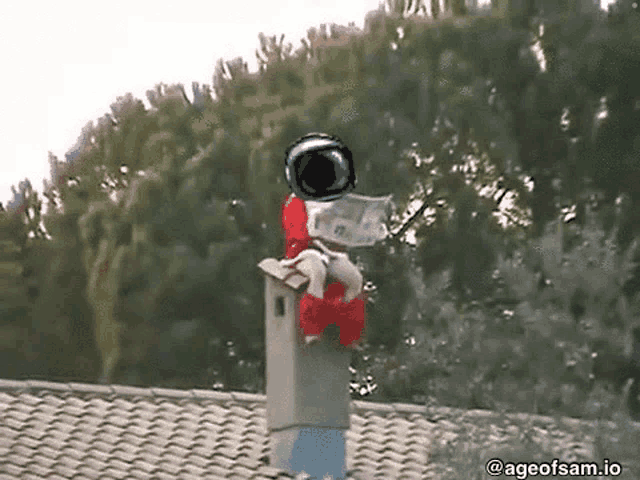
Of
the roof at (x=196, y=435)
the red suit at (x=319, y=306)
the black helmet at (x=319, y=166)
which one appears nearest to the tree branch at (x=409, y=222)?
the roof at (x=196, y=435)

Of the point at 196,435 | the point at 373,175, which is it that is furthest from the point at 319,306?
the point at 373,175

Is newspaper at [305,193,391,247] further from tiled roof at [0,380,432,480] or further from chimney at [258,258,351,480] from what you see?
tiled roof at [0,380,432,480]

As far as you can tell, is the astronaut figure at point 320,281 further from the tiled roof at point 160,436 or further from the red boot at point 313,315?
the tiled roof at point 160,436

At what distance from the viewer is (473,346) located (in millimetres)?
15109

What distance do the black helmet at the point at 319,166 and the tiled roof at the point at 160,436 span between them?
271 cm

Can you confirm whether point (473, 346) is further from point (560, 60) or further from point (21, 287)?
point (21, 287)

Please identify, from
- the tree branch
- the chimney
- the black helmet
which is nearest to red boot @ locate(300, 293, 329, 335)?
the chimney

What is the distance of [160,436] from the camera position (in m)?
14.0

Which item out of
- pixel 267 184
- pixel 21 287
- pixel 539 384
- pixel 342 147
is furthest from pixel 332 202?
pixel 21 287

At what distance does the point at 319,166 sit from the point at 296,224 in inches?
52.8

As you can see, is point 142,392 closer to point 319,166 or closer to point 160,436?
point 160,436

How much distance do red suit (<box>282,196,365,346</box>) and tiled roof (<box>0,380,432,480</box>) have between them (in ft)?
4.34

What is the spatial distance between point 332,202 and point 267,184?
45.4 feet

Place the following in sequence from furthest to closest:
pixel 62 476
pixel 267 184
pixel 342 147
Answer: pixel 267 184 → pixel 62 476 → pixel 342 147
